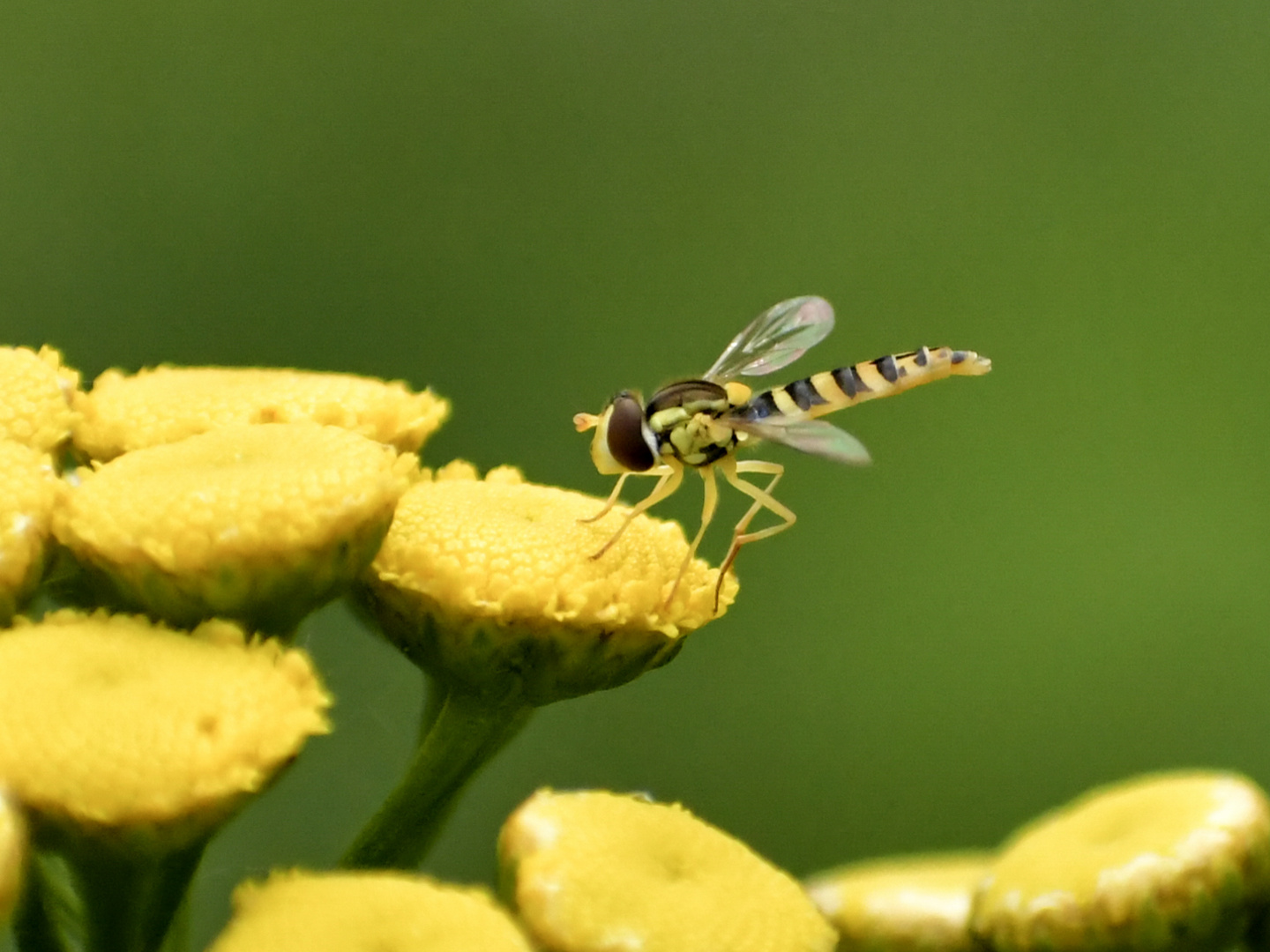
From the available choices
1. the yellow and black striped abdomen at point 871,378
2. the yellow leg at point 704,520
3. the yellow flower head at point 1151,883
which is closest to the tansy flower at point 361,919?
the yellow leg at point 704,520

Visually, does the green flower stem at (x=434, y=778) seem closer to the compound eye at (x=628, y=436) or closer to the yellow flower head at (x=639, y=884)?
the yellow flower head at (x=639, y=884)

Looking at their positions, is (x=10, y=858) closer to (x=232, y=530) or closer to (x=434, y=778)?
(x=232, y=530)

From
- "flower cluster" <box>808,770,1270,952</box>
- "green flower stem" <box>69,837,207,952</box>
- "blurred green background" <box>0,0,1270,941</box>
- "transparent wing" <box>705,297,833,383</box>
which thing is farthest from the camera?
"blurred green background" <box>0,0,1270,941</box>

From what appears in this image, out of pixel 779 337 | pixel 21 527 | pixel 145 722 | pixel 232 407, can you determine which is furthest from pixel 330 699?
pixel 779 337

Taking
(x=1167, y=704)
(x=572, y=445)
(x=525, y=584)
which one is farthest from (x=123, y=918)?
(x=1167, y=704)

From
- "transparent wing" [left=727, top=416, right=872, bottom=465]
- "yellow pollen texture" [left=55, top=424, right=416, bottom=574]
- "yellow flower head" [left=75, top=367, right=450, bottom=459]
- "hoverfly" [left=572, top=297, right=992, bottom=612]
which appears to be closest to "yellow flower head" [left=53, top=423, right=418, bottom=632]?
"yellow pollen texture" [left=55, top=424, right=416, bottom=574]

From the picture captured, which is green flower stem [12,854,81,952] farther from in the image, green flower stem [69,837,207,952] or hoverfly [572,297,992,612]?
hoverfly [572,297,992,612]
